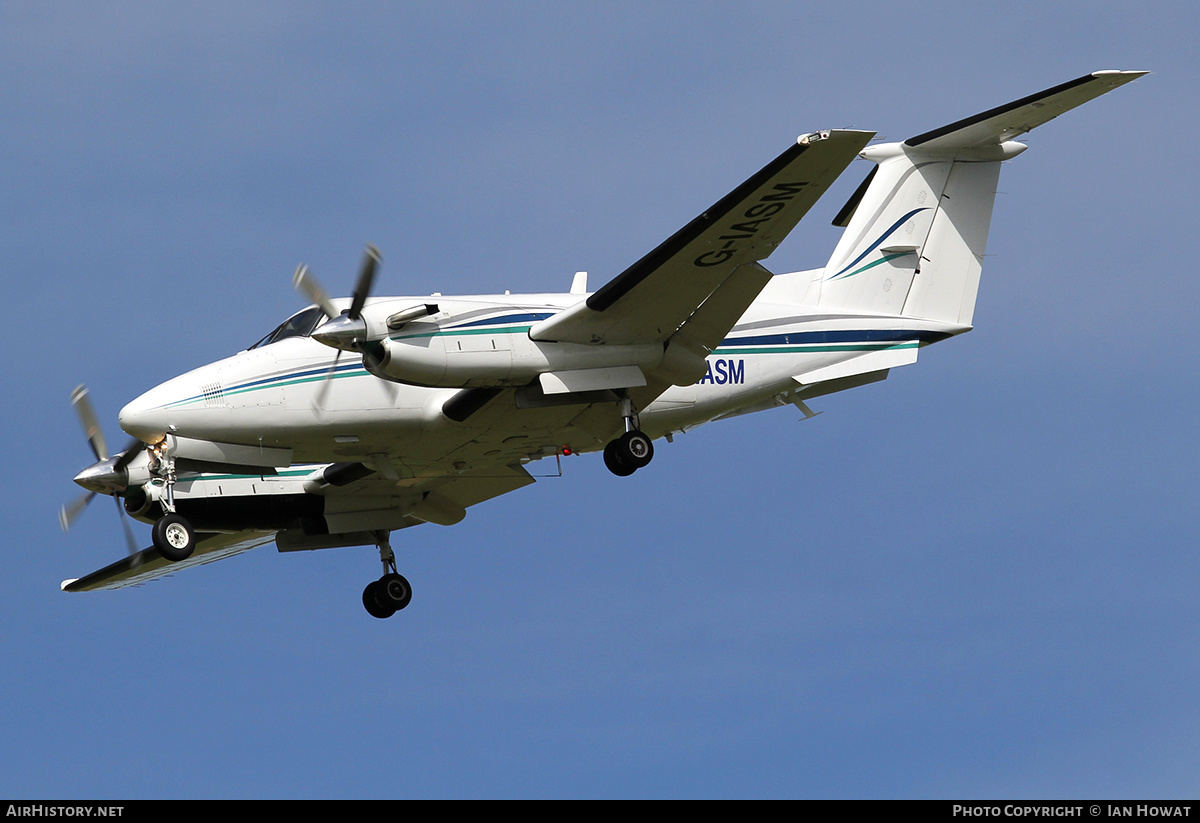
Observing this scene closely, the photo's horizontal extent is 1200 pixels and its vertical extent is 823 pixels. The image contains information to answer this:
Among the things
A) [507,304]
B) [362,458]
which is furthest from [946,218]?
[362,458]

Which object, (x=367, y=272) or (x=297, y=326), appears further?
(x=297, y=326)

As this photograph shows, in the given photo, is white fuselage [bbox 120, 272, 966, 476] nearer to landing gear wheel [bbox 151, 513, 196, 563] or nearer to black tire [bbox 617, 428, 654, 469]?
black tire [bbox 617, 428, 654, 469]

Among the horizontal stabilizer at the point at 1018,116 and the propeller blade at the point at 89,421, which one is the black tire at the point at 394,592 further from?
the horizontal stabilizer at the point at 1018,116

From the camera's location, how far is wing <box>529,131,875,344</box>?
14953mm

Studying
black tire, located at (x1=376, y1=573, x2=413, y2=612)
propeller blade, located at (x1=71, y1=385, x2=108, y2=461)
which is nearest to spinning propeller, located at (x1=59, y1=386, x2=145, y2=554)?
propeller blade, located at (x1=71, y1=385, x2=108, y2=461)

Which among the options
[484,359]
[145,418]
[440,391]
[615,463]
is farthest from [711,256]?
[145,418]

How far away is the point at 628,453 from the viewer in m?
16.5

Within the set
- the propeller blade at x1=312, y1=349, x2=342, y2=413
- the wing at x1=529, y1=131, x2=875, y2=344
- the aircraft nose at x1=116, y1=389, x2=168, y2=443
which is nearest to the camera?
the wing at x1=529, y1=131, x2=875, y2=344

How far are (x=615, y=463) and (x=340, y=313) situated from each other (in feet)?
11.9

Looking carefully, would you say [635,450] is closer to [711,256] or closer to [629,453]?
[629,453]

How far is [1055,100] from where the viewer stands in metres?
17.3
